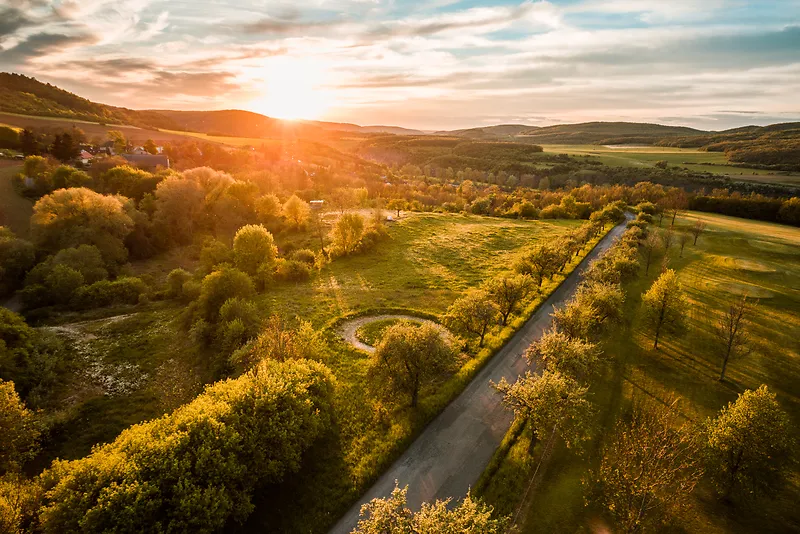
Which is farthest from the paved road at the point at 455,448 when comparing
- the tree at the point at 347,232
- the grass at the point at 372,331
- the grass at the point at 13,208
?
the grass at the point at 13,208

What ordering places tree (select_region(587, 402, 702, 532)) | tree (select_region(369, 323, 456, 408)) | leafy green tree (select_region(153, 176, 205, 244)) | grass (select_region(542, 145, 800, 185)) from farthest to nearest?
grass (select_region(542, 145, 800, 185)) → leafy green tree (select_region(153, 176, 205, 244)) → tree (select_region(369, 323, 456, 408)) → tree (select_region(587, 402, 702, 532))

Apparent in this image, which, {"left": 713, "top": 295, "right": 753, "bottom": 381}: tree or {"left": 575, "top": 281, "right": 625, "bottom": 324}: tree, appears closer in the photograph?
{"left": 713, "top": 295, "right": 753, "bottom": 381}: tree

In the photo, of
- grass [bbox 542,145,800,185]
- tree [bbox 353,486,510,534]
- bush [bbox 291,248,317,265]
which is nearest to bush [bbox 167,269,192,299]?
bush [bbox 291,248,317,265]

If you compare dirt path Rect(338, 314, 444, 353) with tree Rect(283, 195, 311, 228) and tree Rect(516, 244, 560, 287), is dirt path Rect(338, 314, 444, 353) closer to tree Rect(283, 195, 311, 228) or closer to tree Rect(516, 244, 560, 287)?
tree Rect(516, 244, 560, 287)

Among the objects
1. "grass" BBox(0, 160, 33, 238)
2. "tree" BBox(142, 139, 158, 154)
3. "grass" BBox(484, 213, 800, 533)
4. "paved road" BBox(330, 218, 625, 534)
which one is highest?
"tree" BBox(142, 139, 158, 154)

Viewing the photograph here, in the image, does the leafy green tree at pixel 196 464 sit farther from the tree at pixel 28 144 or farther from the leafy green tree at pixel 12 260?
the tree at pixel 28 144

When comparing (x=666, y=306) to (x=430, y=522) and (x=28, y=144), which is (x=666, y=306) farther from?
(x=28, y=144)
